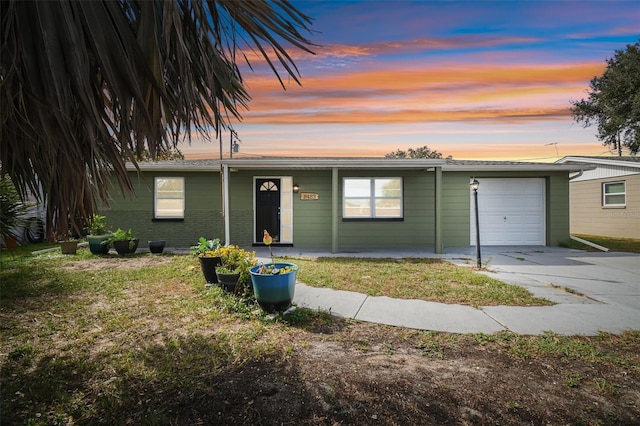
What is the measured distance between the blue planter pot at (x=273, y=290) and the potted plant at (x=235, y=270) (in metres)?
0.59

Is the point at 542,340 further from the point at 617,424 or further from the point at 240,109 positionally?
the point at 240,109

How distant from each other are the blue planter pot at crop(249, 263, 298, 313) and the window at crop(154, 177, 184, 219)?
7.45 metres

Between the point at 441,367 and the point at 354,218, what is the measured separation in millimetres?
7564

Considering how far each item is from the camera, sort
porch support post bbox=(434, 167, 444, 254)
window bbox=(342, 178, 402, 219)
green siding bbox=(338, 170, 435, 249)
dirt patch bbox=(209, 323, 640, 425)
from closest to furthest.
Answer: dirt patch bbox=(209, 323, 640, 425)
porch support post bbox=(434, 167, 444, 254)
green siding bbox=(338, 170, 435, 249)
window bbox=(342, 178, 402, 219)

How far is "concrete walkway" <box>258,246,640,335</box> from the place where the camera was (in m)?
3.73

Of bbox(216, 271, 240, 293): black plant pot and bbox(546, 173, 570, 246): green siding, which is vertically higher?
bbox(546, 173, 570, 246): green siding

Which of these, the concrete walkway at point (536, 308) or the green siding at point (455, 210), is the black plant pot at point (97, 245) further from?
the green siding at point (455, 210)

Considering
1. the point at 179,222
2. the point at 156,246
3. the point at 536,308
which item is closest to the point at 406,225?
the point at 536,308

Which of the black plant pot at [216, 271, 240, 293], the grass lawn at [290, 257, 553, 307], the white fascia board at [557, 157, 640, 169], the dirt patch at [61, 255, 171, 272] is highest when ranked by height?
the white fascia board at [557, 157, 640, 169]

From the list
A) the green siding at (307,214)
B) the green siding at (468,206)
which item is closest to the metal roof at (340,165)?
the green siding at (468,206)

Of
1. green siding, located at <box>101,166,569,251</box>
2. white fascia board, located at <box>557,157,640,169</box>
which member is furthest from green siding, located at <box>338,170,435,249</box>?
white fascia board, located at <box>557,157,640,169</box>

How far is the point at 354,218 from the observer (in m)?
10.3

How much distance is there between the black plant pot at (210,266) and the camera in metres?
5.42

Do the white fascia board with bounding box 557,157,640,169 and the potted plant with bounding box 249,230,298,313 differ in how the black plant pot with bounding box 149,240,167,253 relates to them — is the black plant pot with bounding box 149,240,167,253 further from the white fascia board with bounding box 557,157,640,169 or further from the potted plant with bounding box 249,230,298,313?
the white fascia board with bounding box 557,157,640,169
